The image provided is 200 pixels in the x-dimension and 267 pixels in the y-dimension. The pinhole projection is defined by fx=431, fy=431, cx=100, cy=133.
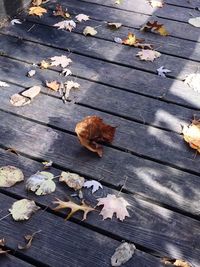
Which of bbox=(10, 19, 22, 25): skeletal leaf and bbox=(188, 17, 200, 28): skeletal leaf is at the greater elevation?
bbox=(10, 19, 22, 25): skeletal leaf

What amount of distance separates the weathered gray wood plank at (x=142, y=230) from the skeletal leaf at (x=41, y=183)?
0.04 metres

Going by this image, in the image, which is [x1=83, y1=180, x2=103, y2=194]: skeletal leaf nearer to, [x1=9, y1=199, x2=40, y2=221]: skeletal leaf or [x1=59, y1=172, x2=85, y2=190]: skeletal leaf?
[x1=59, y1=172, x2=85, y2=190]: skeletal leaf

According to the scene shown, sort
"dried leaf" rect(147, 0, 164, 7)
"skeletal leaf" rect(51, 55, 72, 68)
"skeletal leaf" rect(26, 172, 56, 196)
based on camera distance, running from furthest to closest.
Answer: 1. "dried leaf" rect(147, 0, 164, 7)
2. "skeletal leaf" rect(51, 55, 72, 68)
3. "skeletal leaf" rect(26, 172, 56, 196)

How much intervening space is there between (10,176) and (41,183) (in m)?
0.17

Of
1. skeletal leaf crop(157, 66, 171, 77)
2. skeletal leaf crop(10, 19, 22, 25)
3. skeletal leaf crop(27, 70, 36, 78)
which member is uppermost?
skeletal leaf crop(10, 19, 22, 25)

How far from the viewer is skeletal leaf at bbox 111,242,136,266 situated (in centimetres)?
185

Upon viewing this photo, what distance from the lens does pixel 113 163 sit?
232cm

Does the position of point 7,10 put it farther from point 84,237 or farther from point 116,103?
point 84,237

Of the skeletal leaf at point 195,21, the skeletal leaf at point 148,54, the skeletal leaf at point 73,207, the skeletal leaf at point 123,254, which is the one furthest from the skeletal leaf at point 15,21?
the skeletal leaf at point 123,254

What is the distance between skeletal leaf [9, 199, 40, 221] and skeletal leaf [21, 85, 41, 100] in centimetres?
88

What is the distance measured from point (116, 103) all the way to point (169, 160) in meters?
0.58

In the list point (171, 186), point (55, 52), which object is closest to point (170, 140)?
point (171, 186)

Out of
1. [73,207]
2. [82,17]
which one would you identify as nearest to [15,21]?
[82,17]

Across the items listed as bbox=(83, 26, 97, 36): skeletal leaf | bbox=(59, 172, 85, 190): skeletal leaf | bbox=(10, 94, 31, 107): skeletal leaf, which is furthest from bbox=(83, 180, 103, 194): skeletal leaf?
bbox=(83, 26, 97, 36): skeletal leaf
